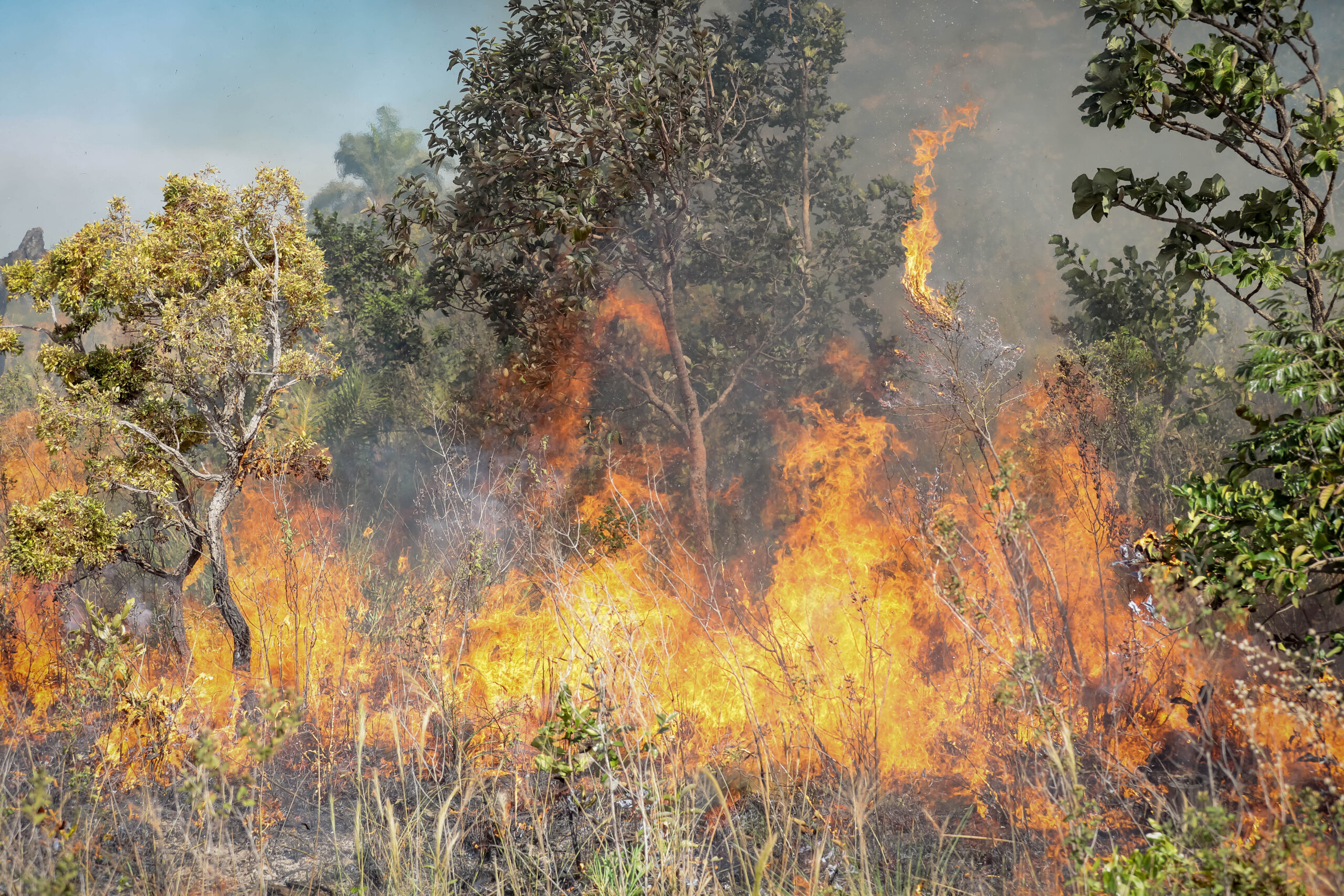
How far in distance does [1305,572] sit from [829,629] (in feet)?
26.6

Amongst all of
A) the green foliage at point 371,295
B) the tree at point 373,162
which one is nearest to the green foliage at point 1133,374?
the green foliage at point 371,295

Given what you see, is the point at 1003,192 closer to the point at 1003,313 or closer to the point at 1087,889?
the point at 1003,313

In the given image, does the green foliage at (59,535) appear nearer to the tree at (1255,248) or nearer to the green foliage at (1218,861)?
the green foliage at (1218,861)

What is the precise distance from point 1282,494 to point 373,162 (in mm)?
58011

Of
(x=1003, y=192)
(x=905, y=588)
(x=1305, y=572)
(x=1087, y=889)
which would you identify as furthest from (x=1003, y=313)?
(x=1087, y=889)

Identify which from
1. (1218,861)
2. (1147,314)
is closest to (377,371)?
(1147,314)

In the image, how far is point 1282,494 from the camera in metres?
4.39

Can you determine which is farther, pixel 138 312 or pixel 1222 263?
pixel 138 312

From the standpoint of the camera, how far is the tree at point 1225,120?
4.88m

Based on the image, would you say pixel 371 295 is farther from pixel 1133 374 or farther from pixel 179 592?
pixel 1133 374

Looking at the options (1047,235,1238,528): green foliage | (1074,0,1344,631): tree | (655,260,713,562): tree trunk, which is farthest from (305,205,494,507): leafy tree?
(1074,0,1344,631): tree

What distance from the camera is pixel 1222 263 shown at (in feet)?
15.7

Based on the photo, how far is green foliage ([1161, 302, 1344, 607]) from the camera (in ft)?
13.4

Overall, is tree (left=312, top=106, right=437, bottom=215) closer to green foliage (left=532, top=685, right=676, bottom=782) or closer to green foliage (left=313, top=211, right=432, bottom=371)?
green foliage (left=313, top=211, right=432, bottom=371)
